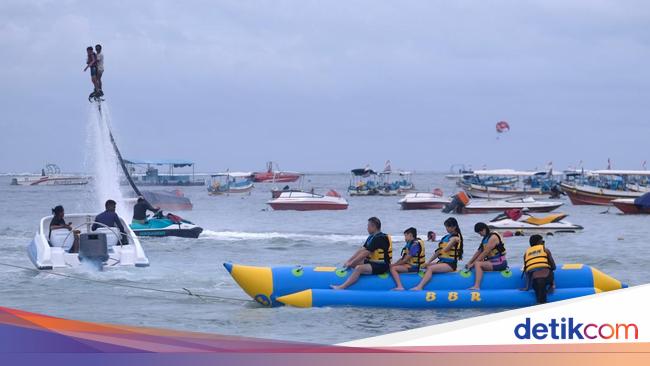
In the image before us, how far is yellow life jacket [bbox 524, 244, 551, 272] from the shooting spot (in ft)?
40.4

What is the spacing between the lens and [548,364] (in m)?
5.23

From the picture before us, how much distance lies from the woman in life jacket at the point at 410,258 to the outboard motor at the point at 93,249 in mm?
5642

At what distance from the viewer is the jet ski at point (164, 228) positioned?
75.9 ft

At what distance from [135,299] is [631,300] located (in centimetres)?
1031

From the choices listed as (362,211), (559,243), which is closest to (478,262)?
(559,243)

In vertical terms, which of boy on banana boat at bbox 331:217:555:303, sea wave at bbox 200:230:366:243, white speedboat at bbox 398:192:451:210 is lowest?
sea wave at bbox 200:230:366:243

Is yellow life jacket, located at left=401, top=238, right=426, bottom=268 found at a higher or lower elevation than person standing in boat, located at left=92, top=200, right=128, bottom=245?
lower

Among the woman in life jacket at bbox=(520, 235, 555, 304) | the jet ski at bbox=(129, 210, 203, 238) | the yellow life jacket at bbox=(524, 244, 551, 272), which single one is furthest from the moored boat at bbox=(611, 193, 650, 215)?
the yellow life jacket at bbox=(524, 244, 551, 272)

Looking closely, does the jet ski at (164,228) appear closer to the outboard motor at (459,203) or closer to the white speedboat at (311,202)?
the outboard motor at (459,203)

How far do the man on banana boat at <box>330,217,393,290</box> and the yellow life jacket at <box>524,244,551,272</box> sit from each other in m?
1.83

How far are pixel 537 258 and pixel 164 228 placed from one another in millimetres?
13112

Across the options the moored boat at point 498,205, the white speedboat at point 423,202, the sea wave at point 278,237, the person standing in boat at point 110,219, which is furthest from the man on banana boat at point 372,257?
the white speedboat at point 423,202

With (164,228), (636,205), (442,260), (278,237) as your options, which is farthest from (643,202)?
(442,260)

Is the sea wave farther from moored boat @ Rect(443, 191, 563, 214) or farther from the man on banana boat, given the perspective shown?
the man on banana boat
